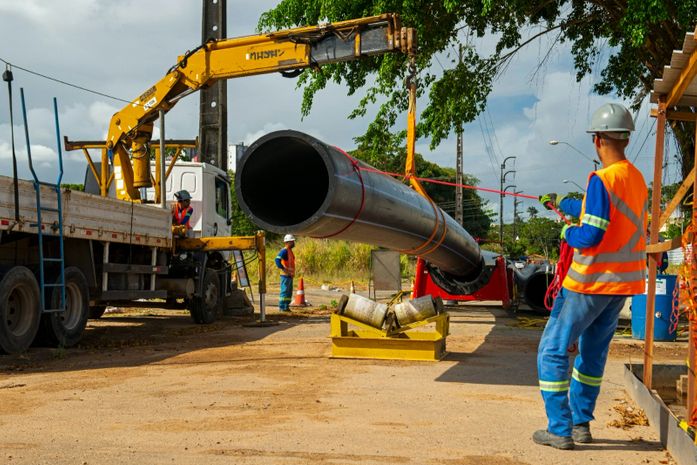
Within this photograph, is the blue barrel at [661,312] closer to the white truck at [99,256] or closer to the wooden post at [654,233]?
the wooden post at [654,233]

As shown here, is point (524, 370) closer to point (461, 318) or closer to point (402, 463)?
point (402, 463)

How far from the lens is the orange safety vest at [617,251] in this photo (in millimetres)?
4938

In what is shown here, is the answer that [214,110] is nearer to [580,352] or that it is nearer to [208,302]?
[208,302]

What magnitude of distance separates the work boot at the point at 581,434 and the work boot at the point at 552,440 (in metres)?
0.20

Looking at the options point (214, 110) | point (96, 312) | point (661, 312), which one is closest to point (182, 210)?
point (96, 312)

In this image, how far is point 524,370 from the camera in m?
8.41

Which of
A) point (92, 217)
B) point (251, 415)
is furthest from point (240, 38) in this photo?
point (251, 415)

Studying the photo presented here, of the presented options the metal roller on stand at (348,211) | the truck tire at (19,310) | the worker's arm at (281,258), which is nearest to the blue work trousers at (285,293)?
the worker's arm at (281,258)

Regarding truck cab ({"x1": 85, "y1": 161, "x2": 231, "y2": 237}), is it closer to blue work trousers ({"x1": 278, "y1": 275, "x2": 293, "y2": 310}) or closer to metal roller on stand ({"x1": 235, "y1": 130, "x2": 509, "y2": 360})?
blue work trousers ({"x1": 278, "y1": 275, "x2": 293, "y2": 310})

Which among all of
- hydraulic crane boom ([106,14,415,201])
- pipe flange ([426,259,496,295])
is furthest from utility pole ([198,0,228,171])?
pipe flange ([426,259,496,295])

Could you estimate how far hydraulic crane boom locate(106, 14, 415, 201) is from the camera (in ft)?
40.4

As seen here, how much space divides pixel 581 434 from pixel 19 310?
6.85 m

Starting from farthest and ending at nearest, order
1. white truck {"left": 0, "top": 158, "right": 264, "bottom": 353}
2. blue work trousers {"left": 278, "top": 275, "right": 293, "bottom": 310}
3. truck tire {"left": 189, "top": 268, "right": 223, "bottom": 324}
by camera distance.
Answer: blue work trousers {"left": 278, "top": 275, "right": 293, "bottom": 310} → truck tire {"left": 189, "top": 268, "right": 223, "bottom": 324} → white truck {"left": 0, "top": 158, "right": 264, "bottom": 353}

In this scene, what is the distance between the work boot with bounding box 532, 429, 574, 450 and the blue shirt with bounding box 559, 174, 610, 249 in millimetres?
1200
